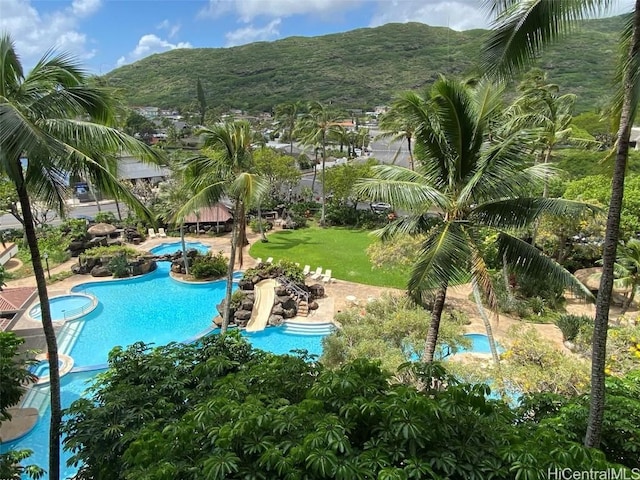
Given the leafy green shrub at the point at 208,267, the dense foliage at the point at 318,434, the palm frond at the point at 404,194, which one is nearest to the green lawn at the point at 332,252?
the leafy green shrub at the point at 208,267

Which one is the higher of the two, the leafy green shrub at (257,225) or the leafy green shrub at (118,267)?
the leafy green shrub at (257,225)

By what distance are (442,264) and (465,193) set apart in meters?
1.50

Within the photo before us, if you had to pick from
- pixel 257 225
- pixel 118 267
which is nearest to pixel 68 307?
pixel 118 267

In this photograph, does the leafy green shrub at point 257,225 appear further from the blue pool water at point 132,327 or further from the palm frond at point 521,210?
the palm frond at point 521,210

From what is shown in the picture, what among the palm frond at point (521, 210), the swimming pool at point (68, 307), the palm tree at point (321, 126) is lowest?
the swimming pool at point (68, 307)

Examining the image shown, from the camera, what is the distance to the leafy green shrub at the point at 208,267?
21.7 metres

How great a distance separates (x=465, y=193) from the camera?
7762 millimetres

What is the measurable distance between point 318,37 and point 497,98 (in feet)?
588

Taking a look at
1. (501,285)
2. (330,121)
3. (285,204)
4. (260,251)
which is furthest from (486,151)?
(285,204)

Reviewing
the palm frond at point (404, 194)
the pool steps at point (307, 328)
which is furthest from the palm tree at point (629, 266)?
the pool steps at point (307, 328)

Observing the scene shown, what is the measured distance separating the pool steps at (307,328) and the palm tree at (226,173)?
369 cm

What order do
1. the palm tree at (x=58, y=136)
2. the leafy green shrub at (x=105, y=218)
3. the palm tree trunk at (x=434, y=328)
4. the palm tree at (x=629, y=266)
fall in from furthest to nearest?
the leafy green shrub at (x=105, y=218), the palm tree at (x=629, y=266), the palm tree trunk at (x=434, y=328), the palm tree at (x=58, y=136)

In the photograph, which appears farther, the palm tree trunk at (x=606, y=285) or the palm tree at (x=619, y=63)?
the palm tree trunk at (x=606, y=285)

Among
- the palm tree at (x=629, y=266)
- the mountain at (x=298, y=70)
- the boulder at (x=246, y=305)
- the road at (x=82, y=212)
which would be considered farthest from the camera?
the mountain at (x=298, y=70)
